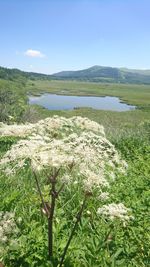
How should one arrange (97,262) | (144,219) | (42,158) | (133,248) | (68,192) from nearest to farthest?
(42,158), (97,262), (133,248), (144,219), (68,192)

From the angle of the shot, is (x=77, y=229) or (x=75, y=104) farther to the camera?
(x=75, y=104)

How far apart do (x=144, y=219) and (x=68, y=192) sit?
81.8 inches

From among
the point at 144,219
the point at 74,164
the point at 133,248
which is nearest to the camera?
the point at 74,164

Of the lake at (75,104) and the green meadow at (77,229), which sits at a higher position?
the green meadow at (77,229)

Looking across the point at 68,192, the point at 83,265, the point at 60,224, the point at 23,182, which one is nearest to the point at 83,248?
the point at 83,265

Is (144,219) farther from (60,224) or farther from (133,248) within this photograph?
(60,224)

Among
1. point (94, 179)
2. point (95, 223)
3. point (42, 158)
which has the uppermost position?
point (42, 158)

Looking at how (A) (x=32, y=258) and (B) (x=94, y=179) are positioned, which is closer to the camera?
(B) (x=94, y=179)

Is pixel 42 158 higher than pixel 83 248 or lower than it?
higher

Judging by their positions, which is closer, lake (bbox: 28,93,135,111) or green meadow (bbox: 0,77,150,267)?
green meadow (bbox: 0,77,150,267)

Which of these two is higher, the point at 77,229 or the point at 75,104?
the point at 77,229

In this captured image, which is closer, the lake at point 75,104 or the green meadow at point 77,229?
the green meadow at point 77,229

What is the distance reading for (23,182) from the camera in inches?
355

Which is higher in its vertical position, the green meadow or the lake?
the green meadow
